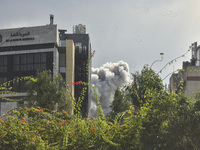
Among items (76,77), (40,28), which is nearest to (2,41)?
(40,28)

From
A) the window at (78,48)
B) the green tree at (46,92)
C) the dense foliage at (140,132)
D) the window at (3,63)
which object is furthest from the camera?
the window at (78,48)

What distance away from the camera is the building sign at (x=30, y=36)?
46.8m

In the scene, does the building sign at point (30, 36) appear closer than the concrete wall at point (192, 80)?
No

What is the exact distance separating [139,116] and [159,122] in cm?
33

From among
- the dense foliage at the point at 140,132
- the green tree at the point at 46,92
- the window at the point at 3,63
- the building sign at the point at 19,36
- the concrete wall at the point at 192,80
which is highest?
the building sign at the point at 19,36

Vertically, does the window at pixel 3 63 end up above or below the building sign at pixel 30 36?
below

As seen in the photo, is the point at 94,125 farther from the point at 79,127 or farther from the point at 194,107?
the point at 194,107

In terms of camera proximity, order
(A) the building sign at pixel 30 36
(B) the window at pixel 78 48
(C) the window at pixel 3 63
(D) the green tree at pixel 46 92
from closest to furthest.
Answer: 1. (D) the green tree at pixel 46 92
2. (C) the window at pixel 3 63
3. (A) the building sign at pixel 30 36
4. (B) the window at pixel 78 48

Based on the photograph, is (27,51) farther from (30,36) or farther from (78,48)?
(78,48)

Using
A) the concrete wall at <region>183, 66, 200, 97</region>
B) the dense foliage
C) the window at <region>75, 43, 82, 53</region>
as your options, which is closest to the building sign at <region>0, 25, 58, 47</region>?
the window at <region>75, 43, 82, 53</region>

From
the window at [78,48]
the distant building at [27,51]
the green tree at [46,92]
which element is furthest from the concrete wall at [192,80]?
the window at [78,48]

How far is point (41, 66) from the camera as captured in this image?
→ 45.9 meters

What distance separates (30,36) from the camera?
154 ft

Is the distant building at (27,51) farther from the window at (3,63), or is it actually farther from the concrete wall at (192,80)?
the concrete wall at (192,80)
